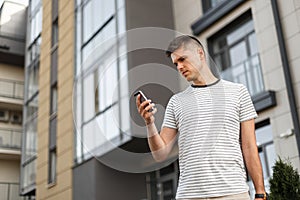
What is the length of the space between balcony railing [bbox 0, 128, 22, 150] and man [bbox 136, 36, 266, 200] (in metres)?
18.9

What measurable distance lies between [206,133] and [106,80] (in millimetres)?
2793

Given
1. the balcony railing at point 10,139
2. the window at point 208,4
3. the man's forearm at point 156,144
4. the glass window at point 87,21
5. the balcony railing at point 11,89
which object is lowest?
the man's forearm at point 156,144

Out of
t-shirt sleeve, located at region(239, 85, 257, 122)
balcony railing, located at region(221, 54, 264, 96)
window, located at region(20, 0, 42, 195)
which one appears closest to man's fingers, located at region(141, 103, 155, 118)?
t-shirt sleeve, located at region(239, 85, 257, 122)

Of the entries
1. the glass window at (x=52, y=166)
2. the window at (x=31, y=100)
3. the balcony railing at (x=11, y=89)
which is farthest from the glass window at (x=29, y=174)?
the balcony railing at (x=11, y=89)

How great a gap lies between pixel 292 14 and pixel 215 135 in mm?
7420

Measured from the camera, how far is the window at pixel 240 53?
9641mm

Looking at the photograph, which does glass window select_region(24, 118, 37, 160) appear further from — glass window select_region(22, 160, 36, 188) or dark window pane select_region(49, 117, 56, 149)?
dark window pane select_region(49, 117, 56, 149)

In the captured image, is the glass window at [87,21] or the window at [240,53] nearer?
the window at [240,53]

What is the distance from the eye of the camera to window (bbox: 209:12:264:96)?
31.6 feet

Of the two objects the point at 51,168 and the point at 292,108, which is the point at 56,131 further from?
the point at 292,108

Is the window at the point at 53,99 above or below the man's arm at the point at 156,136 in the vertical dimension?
above

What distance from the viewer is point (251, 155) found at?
202 centimetres

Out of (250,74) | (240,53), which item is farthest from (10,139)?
(250,74)

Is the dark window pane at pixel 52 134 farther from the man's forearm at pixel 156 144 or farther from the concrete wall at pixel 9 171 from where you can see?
the man's forearm at pixel 156 144
